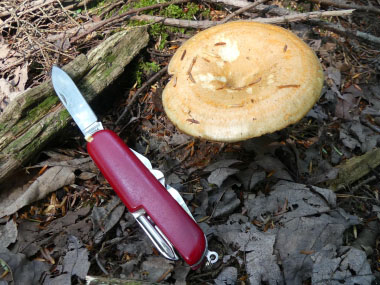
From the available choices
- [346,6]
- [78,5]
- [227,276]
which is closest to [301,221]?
[227,276]

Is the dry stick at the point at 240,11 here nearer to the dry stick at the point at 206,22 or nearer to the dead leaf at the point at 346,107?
the dry stick at the point at 206,22

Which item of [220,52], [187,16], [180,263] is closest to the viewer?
[180,263]

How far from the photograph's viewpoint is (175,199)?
92.4 inches

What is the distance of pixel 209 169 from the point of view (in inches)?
112

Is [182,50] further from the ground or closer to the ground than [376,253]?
further from the ground

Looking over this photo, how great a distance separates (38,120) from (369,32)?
4.04m

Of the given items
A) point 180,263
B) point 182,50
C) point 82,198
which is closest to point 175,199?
point 180,263

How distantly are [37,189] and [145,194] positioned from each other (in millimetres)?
1058

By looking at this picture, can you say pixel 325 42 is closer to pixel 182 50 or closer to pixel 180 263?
pixel 182 50

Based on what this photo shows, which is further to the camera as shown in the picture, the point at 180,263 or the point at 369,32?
the point at 369,32

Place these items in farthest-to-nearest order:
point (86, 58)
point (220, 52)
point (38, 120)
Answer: point (86, 58) < point (38, 120) < point (220, 52)

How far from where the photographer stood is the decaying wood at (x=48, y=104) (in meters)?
2.68

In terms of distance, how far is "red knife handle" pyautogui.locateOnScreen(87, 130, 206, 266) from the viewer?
2.14 meters

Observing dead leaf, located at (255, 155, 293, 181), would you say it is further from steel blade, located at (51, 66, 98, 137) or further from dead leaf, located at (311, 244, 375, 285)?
steel blade, located at (51, 66, 98, 137)
